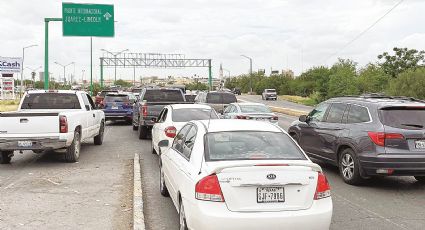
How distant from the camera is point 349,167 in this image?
30.7ft

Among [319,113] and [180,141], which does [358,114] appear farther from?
[180,141]

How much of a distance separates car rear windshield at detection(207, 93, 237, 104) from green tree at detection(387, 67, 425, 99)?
1011 inches

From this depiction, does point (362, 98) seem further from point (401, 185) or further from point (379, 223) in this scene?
point (379, 223)

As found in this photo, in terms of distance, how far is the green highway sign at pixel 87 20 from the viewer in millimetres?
28703

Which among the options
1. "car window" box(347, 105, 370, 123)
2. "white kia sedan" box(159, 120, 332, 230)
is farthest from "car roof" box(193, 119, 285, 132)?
"car window" box(347, 105, 370, 123)

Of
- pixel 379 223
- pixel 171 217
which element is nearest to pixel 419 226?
pixel 379 223

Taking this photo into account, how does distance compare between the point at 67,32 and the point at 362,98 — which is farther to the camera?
the point at 67,32

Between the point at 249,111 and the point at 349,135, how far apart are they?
340 inches

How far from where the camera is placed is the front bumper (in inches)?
191

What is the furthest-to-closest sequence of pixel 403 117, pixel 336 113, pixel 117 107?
pixel 117 107
pixel 336 113
pixel 403 117

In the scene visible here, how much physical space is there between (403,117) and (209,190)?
5.24m

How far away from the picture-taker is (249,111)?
1781cm

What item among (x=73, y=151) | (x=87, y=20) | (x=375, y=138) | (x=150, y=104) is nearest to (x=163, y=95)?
(x=150, y=104)

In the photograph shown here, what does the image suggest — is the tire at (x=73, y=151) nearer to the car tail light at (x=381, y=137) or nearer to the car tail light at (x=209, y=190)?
the car tail light at (x=381, y=137)
